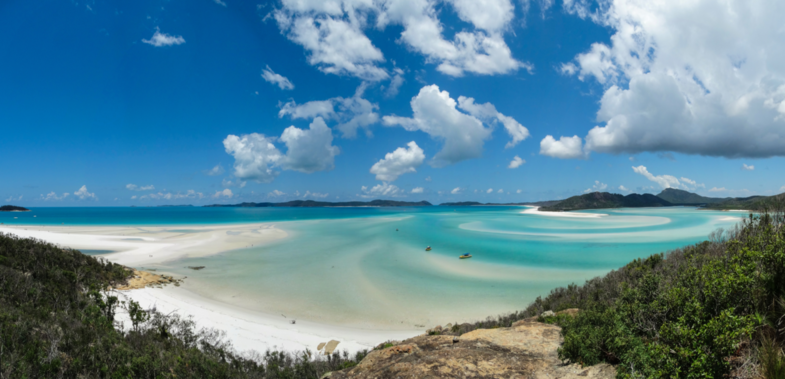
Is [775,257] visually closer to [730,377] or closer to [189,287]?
[730,377]

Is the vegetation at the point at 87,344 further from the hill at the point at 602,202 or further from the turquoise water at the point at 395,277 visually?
the hill at the point at 602,202

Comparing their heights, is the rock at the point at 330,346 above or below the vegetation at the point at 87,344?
below

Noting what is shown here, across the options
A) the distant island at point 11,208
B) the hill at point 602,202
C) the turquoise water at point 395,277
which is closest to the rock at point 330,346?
the turquoise water at point 395,277

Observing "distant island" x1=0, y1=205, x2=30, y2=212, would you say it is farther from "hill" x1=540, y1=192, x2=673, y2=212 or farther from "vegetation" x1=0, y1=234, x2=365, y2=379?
"hill" x1=540, y1=192, x2=673, y2=212

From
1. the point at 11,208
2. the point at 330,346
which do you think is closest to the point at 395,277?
the point at 330,346

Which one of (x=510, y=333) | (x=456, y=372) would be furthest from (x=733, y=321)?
(x=510, y=333)

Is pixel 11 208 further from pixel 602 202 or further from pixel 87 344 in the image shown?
pixel 602 202
